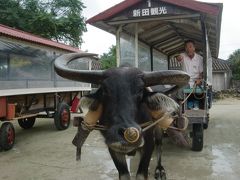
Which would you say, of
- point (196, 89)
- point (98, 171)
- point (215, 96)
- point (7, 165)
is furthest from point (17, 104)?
point (215, 96)

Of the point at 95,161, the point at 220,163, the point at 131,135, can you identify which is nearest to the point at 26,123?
the point at 95,161

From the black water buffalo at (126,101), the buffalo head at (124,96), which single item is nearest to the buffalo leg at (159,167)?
the black water buffalo at (126,101)

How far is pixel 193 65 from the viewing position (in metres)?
6.67

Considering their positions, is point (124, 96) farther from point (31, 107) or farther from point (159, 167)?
point (31, 107)

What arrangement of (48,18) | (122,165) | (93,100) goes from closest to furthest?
(93,100), (122,165), (48,18)

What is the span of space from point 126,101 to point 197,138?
11.5 feet

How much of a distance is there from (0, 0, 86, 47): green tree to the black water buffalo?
57.9 feet

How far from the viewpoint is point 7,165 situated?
595cm

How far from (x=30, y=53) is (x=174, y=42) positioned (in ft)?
12.2

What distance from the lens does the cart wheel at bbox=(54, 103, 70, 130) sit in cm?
931

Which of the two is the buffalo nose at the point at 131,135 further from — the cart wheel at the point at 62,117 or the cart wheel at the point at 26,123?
the cart wheel at the point at 26,123

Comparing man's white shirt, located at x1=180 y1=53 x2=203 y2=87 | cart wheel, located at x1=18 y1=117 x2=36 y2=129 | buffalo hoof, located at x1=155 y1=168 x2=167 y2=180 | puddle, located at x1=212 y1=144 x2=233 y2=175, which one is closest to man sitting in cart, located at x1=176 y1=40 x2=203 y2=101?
man's white shirt, located at x1=180 y1=53 x2=203 y2=87

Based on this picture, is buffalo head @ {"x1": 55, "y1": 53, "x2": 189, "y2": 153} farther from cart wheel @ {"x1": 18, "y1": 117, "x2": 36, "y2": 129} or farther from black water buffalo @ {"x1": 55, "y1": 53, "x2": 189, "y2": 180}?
cart wheel @ {"x1": 18, "y1": 117, "x2": 36, "y2": 129}

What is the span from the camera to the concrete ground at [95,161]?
17.0 ft
